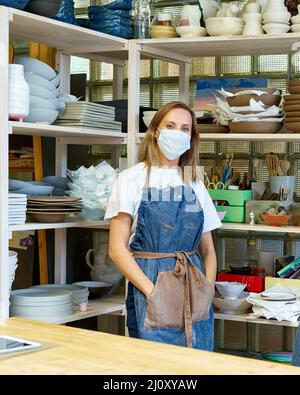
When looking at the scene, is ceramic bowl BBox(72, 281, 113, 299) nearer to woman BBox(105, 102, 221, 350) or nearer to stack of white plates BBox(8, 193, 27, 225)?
woman BBox(105, 102, 221, 350)

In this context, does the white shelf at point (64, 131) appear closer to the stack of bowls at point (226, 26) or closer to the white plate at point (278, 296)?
the stack of bowls at point (226, 26)

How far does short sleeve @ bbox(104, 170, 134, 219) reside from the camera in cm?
329

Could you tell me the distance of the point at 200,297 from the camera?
3314 millimetres

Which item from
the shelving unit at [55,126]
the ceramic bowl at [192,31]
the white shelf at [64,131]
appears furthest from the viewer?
the ceramic bowl at [192,31]

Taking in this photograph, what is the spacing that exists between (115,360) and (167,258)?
1.27 meters

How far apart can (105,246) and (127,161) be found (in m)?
0.54

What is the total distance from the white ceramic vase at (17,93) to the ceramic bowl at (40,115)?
174 millimetres

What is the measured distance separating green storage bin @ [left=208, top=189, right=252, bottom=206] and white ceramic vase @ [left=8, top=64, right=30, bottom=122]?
43.1 inches

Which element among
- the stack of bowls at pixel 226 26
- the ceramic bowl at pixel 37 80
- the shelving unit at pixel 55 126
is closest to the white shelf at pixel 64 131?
the shelving unit at pixel 55 126

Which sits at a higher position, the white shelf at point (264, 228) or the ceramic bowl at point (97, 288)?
the white shelf at point (264, 228)

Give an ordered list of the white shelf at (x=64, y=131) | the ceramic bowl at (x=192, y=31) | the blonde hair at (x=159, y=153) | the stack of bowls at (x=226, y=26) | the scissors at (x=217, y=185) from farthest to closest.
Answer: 1. the scissors at (x=217, y=185)
2. the ceramic bowl at (x=192, y=31)
3. the stack of bowls at (x=226, y=26)
4. the blonde hair at (x=159, y=153)
5. the white shelf at (x=64, y=131)

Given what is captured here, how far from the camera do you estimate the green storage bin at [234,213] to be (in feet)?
12.4

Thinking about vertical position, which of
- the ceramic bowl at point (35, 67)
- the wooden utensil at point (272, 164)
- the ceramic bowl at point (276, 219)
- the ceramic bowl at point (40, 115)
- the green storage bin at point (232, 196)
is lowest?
the ceramic bowl at point (276, 219)

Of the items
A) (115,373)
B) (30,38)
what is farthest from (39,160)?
(115,373)
